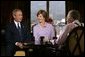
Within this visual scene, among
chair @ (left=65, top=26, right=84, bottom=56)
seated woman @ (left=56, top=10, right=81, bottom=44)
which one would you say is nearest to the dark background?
seated woman @ (left=56, top=10, right=81, bottom=44)

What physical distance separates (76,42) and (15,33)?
924 millimetres

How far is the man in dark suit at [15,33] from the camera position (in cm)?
356

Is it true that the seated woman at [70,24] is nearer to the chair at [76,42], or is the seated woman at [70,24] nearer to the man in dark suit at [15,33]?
the chair at [76,42]

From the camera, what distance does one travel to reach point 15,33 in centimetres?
360

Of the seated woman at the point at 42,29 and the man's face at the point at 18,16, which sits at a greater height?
the man's face at the point at 18,16

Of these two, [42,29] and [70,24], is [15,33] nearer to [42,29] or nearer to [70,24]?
[42,29]

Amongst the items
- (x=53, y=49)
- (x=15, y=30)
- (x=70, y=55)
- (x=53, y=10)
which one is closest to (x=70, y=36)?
(x=70, y=55)

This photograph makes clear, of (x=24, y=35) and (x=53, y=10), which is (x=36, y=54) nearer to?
(x=24, y=35)

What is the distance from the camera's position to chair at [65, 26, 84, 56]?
3025 millimetres

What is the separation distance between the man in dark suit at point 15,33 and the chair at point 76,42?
2.57 ft

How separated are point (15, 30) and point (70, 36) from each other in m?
0.85

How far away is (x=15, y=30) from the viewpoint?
3602 mm

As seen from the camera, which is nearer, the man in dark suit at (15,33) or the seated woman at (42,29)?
the man in dark suit at (15,33)

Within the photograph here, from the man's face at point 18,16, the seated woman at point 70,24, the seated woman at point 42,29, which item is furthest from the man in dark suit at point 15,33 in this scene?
the seated woman at point 70,24
